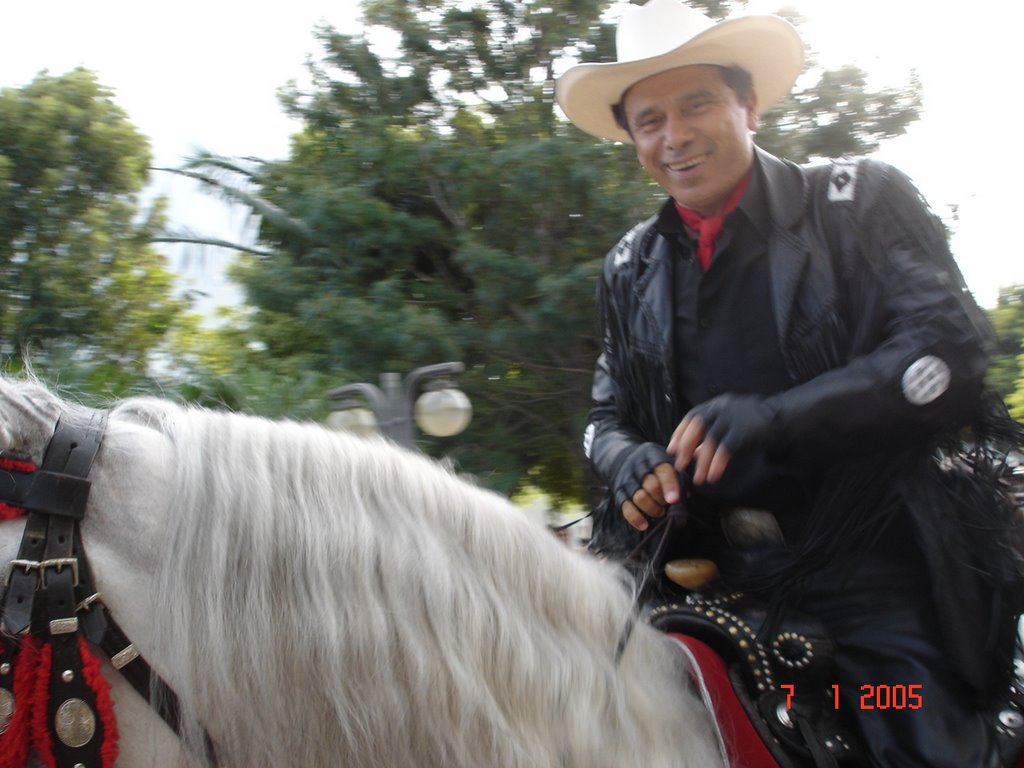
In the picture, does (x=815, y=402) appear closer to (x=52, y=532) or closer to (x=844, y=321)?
(x=844, y=321)

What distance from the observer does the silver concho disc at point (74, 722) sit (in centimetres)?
96

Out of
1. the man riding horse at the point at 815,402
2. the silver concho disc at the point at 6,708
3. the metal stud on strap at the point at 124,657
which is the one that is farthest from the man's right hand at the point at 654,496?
the silver concho disc at the point at 6,708

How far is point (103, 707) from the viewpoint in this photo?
964 millimetres

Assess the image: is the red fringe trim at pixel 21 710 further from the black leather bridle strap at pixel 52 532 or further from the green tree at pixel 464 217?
the green tree at pixel 464 217

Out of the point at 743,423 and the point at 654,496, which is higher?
the point at 743,423

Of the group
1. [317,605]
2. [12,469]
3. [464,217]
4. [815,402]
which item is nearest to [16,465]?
[12,469]

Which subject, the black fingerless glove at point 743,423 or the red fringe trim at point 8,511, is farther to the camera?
the black fingerless glove at point 743,423

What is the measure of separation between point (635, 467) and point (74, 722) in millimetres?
1029

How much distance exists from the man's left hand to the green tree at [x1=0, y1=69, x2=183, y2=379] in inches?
288

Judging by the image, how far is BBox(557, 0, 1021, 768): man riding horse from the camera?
4.83ft

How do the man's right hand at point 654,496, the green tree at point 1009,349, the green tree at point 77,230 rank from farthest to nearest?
the green tree at point 77,230 → the green tree at point 1009,349 → the man's right hand at point 654,496

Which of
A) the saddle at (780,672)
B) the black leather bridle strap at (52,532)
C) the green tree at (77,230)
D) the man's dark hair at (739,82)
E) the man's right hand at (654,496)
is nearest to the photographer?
the black leather bridle strap at (52,532)

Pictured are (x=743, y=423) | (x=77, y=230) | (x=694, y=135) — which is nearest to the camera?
(x=743, y=423)

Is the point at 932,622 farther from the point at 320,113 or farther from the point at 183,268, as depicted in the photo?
the point at 183,268
